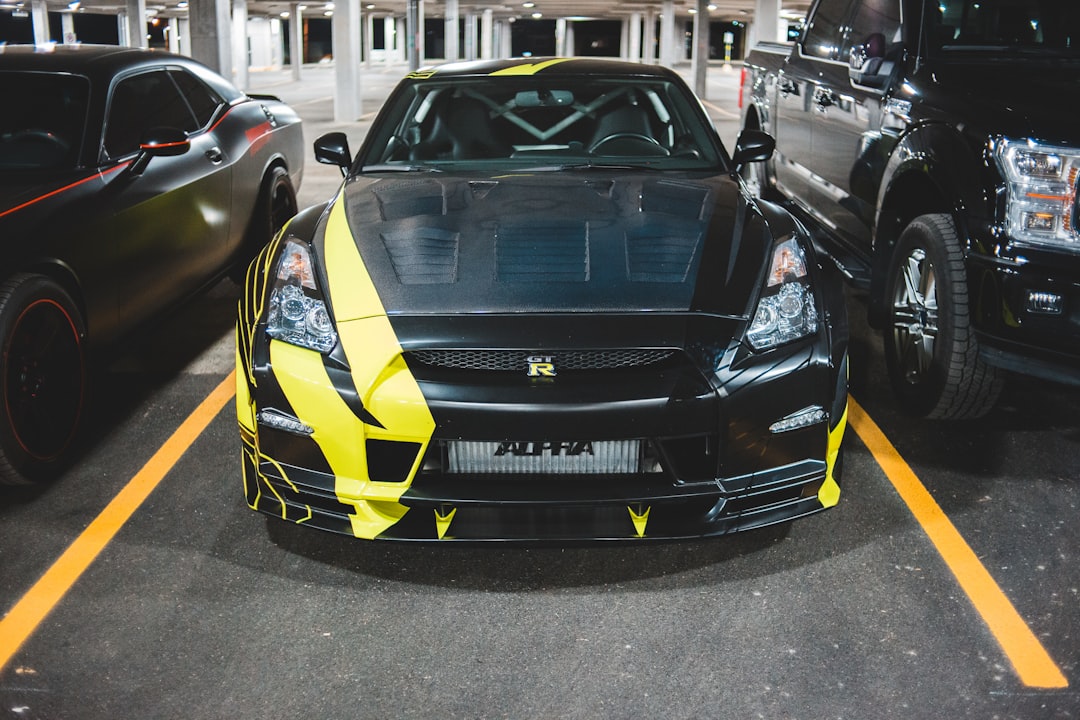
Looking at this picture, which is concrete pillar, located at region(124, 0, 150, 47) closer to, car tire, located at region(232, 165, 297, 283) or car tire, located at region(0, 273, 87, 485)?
car tire, located at region(232, 165, 297, 283)

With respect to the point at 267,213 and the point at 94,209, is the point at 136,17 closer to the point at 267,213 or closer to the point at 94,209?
the point at 267,213

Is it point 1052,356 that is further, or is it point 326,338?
point 1052,356

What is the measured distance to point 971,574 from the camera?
11.1 feet

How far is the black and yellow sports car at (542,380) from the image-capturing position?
9.72ft

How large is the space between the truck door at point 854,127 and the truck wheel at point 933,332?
0.54 m

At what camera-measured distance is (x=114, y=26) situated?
214 ft

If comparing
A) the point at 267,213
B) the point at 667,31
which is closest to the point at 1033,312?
the point at 267,213

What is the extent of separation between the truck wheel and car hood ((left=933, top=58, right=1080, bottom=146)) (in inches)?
18.3

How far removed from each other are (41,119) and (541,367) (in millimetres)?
2943

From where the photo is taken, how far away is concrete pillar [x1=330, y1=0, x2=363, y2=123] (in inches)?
796

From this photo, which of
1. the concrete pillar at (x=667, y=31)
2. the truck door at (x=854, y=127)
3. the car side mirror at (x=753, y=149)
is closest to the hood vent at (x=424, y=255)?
the car side mirror at (x=753, y=149)

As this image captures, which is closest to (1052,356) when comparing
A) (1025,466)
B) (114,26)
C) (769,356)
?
(1025,466)

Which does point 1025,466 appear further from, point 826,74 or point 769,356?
point 826,74

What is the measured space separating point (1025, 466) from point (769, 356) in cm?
175
